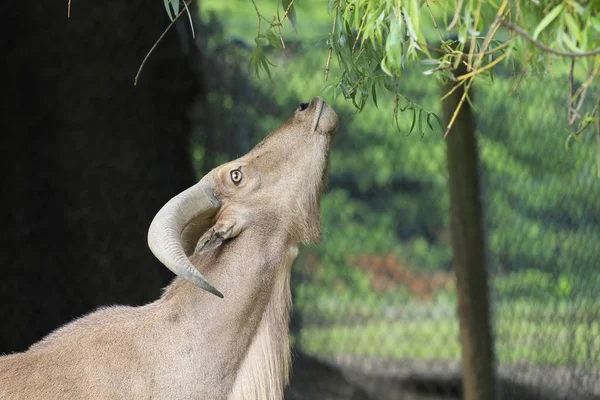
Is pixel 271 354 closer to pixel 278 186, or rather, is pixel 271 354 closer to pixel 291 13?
pixel 278 186

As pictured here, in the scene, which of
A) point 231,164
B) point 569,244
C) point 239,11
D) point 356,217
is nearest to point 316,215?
point 231,164

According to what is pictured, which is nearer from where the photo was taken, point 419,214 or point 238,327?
point 238,327

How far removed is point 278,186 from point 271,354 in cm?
80

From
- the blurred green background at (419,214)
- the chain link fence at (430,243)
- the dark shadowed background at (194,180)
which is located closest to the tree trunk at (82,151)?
the dark shadowed background at (194,180)

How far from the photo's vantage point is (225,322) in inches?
169

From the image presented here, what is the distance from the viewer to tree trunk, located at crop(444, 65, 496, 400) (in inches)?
239

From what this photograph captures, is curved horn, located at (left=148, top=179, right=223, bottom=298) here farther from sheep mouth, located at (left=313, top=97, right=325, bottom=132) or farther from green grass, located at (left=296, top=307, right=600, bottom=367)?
green grass, located at (left=296, top=307, right=600, bottom=367)

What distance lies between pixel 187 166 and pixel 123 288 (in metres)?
Result: 1.10

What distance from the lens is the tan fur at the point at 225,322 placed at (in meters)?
4.15

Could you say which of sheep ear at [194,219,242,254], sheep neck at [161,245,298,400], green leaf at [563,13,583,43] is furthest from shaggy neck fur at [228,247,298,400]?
green leaf at [563,13,583,43]

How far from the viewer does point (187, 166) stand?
7.55 metres

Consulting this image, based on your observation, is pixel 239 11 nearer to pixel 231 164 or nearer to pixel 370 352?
pixel 370 352

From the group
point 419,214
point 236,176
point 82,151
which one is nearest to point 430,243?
point 419,214

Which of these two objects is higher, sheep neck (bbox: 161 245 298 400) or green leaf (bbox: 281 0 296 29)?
green leaf (bbox: 281 0 296 29)
